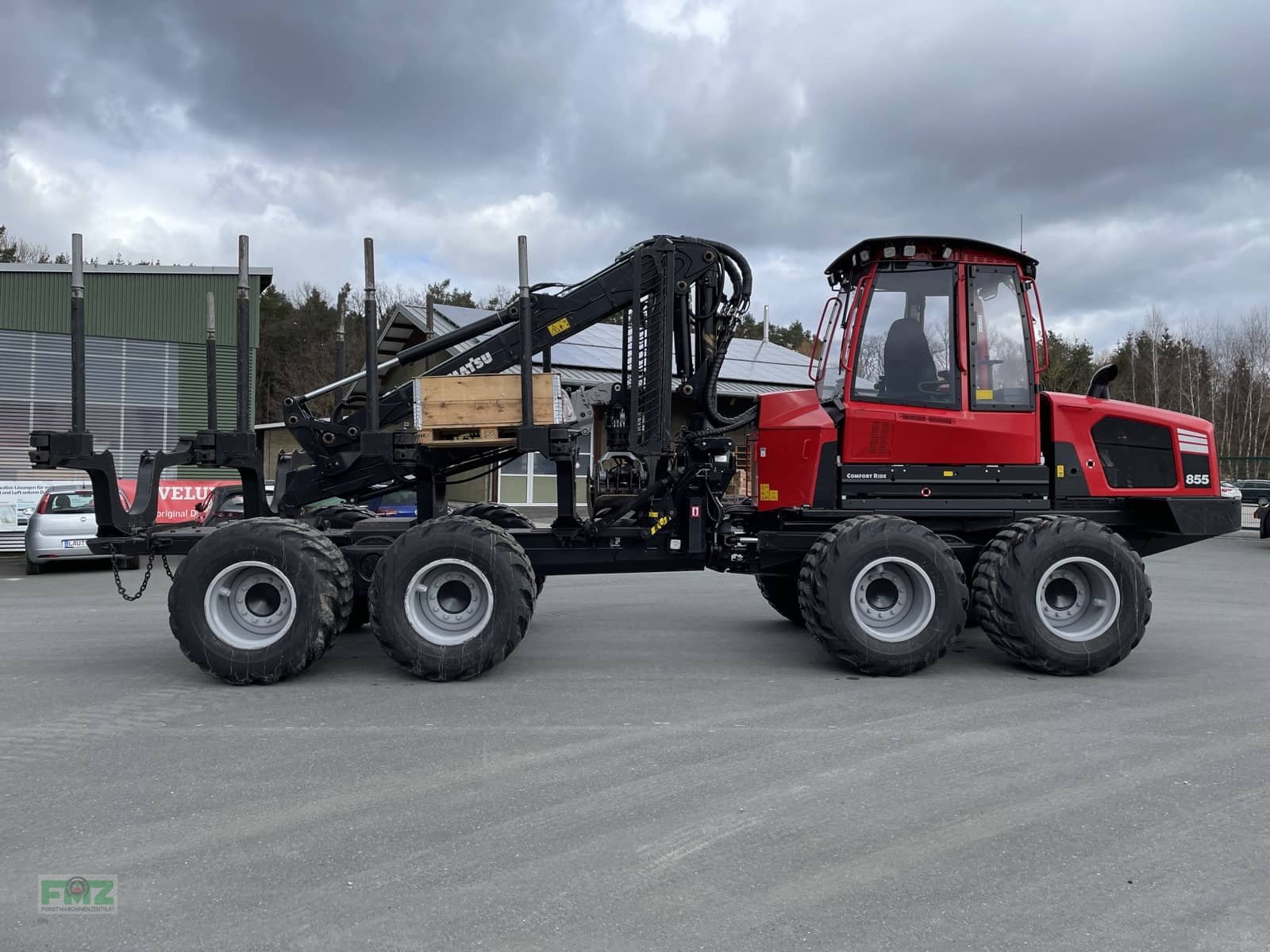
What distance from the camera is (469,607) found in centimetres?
691

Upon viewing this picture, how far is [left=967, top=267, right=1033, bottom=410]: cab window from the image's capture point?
7.42 meters

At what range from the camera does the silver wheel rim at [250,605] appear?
671cm

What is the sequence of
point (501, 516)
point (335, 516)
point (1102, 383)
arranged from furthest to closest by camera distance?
1. point (501, 516)
2. point (335, 516)
3. point (1102, 383)

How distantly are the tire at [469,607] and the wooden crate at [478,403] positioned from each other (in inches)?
34.6

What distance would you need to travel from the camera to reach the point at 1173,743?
5.36 meters

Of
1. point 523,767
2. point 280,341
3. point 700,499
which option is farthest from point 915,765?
point 280,341

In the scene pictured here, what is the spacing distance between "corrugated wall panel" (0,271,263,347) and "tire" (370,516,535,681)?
52.4ft

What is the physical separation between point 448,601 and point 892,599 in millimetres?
3401

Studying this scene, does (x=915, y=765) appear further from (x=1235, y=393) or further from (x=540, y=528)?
(x=1235, y=393)

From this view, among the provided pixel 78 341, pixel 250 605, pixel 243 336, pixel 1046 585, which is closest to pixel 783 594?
pixel 1046 585

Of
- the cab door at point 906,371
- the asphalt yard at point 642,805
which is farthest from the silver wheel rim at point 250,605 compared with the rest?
the cab door at point 906,371

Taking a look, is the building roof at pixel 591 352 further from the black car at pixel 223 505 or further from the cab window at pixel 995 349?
the cab window at pixel 995 349

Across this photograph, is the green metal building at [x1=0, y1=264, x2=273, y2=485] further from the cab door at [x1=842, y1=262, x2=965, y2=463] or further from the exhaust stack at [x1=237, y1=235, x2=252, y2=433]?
the cab door at [x1=842, y1=262, x2=965, y2=463]

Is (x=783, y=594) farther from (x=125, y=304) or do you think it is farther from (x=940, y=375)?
(x=125, y=304)
